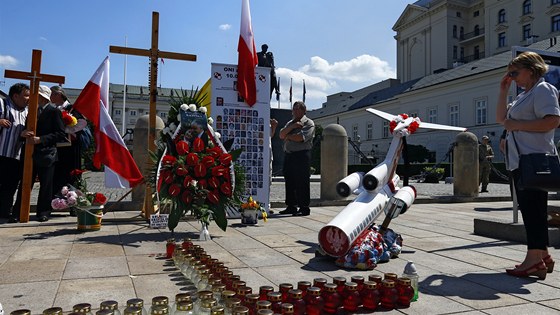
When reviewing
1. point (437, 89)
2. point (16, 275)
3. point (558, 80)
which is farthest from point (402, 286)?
point (437, 89)

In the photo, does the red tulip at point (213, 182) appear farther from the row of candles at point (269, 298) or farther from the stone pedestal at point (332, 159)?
the stone pedestal at point (332, 159)

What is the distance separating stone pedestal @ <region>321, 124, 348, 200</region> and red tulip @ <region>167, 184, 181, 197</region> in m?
5.66

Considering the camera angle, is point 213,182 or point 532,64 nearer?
point 532,64

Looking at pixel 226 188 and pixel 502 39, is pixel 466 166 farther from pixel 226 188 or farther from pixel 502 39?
pixel 502 39

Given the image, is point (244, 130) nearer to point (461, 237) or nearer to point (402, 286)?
point (461, 237)

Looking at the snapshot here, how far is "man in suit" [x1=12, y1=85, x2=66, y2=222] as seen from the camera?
661 centimetres

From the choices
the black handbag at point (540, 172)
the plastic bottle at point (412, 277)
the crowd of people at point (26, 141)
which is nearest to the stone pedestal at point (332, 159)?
the crowd of people at point (26, 141)

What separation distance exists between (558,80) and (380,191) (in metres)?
3.51

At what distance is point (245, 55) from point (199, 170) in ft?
9.27

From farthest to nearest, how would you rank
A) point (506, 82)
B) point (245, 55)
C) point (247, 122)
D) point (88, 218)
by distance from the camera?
1. point (247, 122)
2. point (245, 55)
3. point (88, 218)
4. point (506, 82)

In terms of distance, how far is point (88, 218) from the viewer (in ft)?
19.9

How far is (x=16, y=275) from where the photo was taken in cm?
368

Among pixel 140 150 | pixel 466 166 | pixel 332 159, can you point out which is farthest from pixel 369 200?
pixel 466 166

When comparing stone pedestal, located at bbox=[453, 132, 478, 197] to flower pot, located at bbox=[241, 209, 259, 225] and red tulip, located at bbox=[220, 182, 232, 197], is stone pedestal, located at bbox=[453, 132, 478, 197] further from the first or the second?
red tulip, located at bbox=[220, 182, 232, 197]
